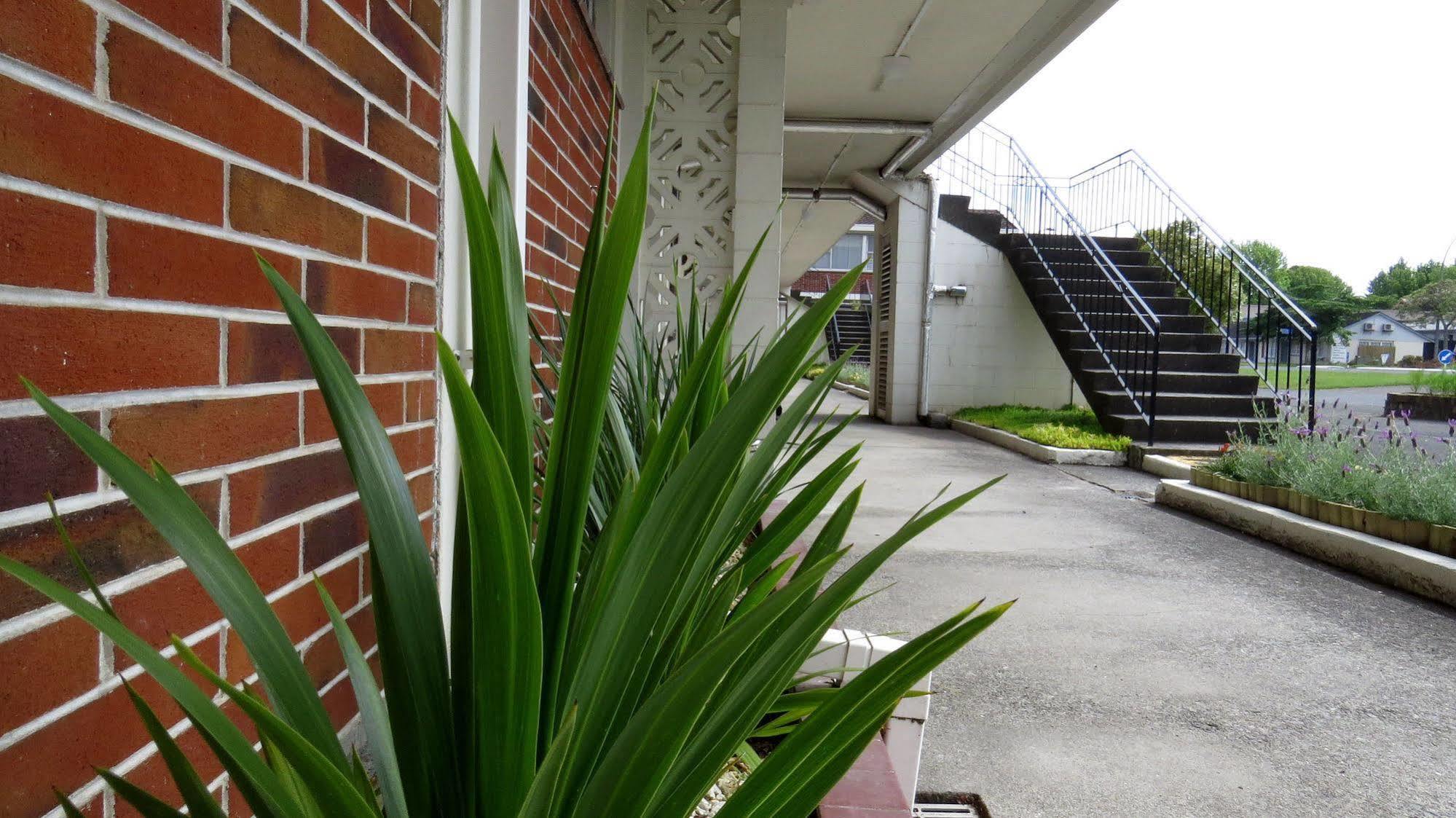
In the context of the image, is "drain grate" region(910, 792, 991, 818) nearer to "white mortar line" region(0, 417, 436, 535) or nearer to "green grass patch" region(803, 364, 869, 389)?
"white mortar line" region(0, 417, 436, 535)

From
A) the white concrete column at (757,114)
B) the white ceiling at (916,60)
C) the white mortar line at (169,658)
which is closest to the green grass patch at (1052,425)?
the white ceiling at (916,60)

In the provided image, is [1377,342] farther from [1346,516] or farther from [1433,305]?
[1346,516]

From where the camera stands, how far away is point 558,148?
2926 mm

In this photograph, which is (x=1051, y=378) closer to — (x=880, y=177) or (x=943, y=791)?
(x=880, y=177)

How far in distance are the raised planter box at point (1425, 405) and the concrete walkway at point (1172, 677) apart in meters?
12.1

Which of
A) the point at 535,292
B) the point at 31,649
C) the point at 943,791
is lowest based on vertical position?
the point at 943,791

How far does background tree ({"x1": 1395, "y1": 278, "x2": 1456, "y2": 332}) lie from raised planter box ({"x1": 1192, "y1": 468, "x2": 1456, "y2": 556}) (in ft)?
139

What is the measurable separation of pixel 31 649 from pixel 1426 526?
5.01 meters

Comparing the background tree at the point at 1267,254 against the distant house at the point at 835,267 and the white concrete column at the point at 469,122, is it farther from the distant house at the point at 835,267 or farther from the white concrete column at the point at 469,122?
the white concrete column at the point at 469,122

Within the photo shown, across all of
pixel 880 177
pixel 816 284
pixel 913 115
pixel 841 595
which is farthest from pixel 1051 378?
pixel 816 284

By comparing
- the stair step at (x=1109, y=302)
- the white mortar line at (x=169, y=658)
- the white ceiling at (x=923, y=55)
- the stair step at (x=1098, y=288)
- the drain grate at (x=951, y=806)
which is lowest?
the drain grate at (x=951, y=806)

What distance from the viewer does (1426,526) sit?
13.1 ft

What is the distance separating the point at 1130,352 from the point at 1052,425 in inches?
48.3

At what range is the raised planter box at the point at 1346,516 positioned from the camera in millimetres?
3943
